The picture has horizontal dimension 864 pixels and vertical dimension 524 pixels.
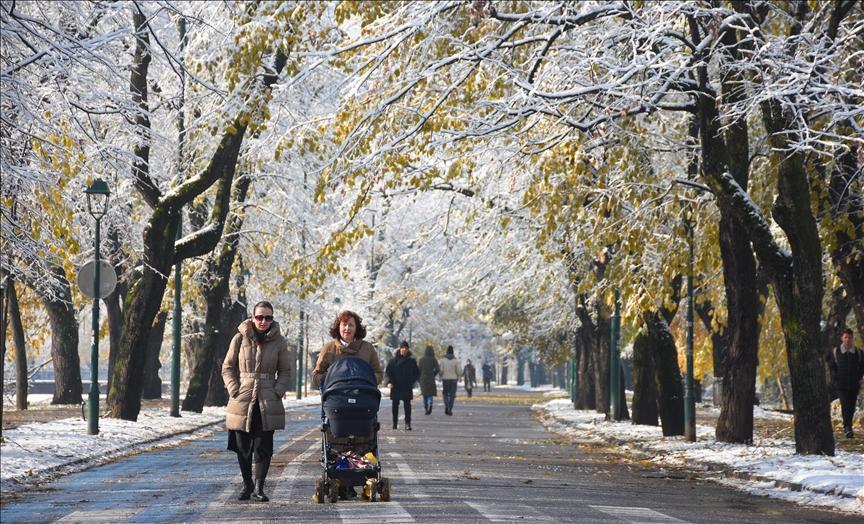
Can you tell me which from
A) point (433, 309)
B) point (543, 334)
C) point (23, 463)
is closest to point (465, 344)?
point (433, 309)

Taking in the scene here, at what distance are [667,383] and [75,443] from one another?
401 inches

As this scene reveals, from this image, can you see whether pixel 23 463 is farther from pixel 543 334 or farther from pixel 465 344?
pixel 465 344

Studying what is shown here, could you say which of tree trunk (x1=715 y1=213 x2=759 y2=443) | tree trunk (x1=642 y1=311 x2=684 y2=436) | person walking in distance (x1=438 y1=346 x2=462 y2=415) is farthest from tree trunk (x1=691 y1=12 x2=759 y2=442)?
person walking in distance (x1=438 y1=346 x2=462 y2=415)

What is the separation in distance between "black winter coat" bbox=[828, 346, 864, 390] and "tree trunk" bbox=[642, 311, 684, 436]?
9.46ft

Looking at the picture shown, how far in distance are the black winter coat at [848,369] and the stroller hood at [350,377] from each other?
12966 millimetres

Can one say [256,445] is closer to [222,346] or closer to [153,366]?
[222,346]

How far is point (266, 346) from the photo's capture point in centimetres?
1157

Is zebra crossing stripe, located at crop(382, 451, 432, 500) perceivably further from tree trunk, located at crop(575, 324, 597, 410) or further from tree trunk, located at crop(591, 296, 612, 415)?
tree trunk, located at crop(575, 324, 597, 410)

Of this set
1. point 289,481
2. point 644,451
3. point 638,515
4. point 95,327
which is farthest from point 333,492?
point 95,327

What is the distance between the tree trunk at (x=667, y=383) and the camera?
70.2 feet

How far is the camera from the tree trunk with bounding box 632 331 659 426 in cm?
2355

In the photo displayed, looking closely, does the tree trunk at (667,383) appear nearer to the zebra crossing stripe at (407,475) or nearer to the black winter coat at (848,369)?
the black winter coat at (848,369)

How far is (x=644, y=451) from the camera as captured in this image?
1989 centimetres

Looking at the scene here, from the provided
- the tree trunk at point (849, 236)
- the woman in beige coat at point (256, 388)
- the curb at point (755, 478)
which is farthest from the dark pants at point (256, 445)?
the tree trunk at point (849, 236)
